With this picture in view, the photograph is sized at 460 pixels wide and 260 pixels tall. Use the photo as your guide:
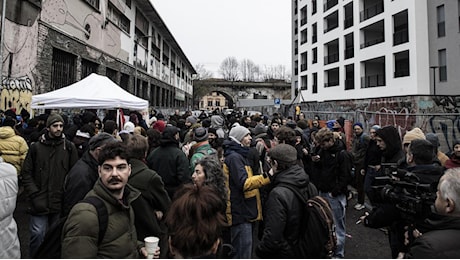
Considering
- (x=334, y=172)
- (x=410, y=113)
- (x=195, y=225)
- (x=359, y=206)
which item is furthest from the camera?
(x=410, y=113)

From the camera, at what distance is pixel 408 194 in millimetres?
2184

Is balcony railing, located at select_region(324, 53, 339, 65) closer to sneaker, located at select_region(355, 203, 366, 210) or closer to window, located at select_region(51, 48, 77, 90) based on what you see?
window, located at select_region(51, 48, 77, 90)

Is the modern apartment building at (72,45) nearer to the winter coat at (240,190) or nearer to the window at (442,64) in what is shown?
the winter coat at (240,190)

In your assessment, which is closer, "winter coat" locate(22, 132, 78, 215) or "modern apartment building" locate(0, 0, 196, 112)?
"winter coat" locate(22, 132, 78, 215)

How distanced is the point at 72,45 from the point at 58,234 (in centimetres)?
1340

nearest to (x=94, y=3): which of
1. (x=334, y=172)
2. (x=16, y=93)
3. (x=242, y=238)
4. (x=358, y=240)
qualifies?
(x=16, y=93)

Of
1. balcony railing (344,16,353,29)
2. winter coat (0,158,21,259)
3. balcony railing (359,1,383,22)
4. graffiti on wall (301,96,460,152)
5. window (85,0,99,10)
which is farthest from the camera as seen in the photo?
balcony railing (344,16,353,29)

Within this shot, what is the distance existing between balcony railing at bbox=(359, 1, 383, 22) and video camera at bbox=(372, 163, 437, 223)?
1129 inches

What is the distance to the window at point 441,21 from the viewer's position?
20953 mm

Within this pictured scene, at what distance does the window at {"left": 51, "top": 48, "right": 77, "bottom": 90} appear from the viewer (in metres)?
12.0

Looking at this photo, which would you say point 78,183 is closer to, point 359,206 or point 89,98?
point 89,98

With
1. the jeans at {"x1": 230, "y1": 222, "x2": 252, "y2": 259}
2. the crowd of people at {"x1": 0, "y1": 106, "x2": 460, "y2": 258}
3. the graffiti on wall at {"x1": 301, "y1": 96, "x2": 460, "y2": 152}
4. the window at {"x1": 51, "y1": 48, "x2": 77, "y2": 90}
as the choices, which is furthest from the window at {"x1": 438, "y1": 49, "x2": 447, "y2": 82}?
the window at {"x1": 51, "y1": 48, "x2": 77, "y2": 90}

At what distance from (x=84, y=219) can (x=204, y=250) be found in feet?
2.69

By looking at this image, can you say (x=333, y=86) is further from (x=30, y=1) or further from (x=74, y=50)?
(x=30, y=1)
